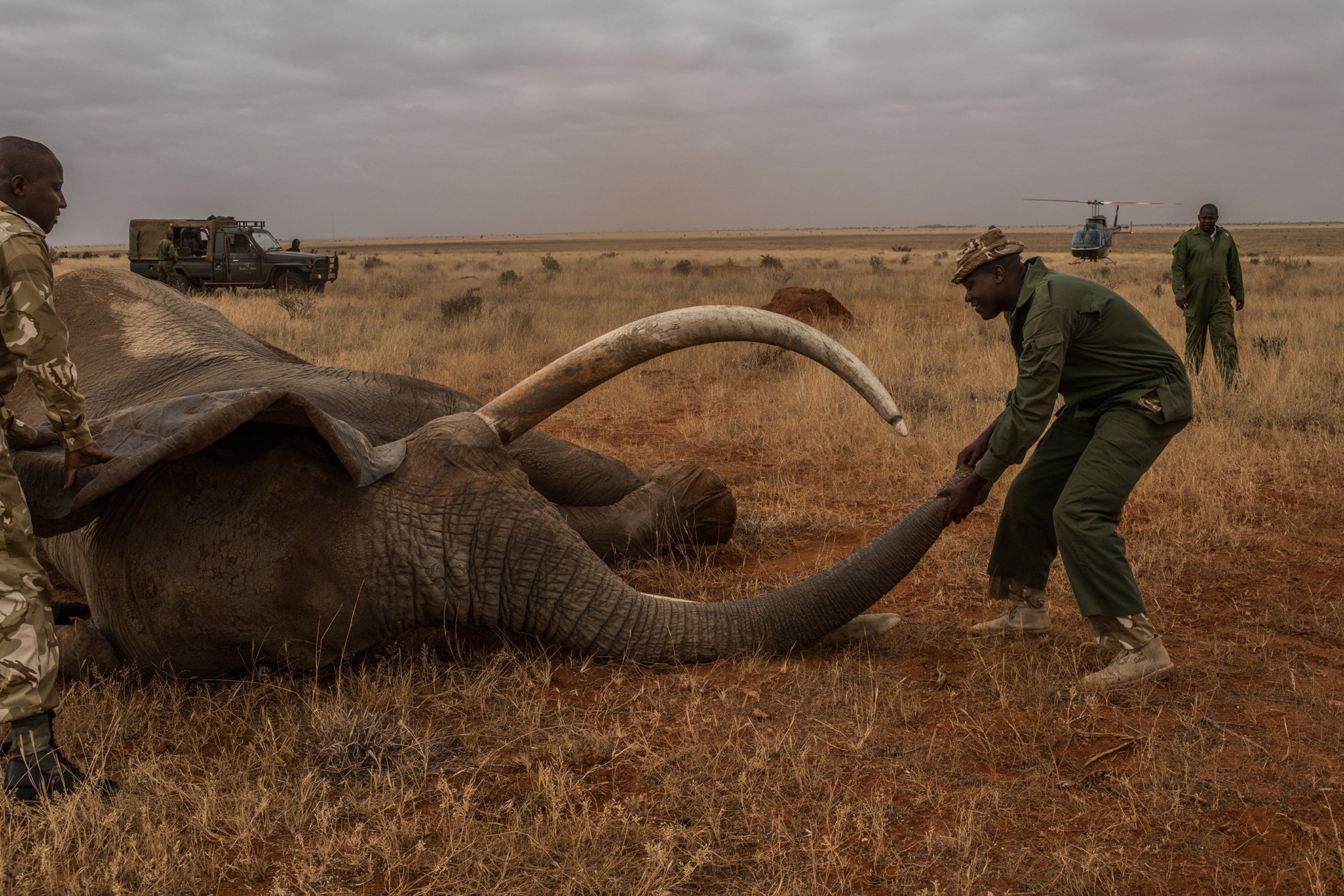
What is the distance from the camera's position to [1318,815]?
2900mm

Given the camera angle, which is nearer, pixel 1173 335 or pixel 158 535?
pixel 158 535

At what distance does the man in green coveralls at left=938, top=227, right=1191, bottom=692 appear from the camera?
150 inches

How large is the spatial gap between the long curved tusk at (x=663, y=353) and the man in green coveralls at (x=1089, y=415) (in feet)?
1.78

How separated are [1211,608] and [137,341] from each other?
532 cm

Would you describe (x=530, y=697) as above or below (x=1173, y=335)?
below

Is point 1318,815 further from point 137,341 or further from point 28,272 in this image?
point 137,341

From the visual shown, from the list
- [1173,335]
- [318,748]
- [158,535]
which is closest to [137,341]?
[158,535]

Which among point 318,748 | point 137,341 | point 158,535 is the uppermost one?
point 137,341

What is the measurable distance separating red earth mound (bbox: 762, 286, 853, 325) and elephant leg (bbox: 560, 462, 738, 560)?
1079 cm

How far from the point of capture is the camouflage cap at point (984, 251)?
4.00m

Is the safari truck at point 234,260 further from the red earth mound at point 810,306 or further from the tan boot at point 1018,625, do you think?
the tan boot at point 1018,625

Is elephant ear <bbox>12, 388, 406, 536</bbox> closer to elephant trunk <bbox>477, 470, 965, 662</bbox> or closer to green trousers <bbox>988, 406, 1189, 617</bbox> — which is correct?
elephant trunk <bbox>477, 470, 965, 662</bbox>

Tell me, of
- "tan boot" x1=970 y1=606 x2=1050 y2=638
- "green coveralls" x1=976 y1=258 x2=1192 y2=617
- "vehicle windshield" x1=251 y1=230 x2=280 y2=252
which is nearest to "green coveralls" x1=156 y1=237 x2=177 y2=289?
"vehicle windshield" x1=251 y1=230 x2=280 y2=252

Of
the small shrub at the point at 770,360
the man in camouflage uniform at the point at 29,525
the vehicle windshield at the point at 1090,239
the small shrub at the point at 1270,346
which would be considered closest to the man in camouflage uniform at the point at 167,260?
the small shrub at the point at 770,360
